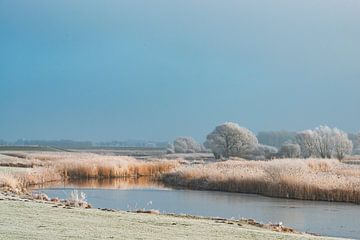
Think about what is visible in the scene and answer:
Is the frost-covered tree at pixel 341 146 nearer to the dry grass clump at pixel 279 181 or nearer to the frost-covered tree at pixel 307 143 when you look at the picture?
the frost-covered tree at pixel 307 143

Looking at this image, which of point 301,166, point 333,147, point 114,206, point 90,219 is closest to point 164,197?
point 114,206

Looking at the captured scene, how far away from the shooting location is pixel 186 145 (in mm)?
130750

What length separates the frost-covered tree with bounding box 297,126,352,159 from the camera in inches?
3017

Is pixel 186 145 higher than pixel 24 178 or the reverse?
higher

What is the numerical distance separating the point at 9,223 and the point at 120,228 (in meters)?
2.75

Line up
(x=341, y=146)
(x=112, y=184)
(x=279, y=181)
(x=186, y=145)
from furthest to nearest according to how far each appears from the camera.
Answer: (x=186, y=145) → (x=341, y=146) → (x=112, y=184) → (x=279, y=181)

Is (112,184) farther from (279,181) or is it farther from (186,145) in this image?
(186,145)

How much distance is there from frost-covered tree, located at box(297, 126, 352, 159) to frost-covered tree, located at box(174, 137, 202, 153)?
45525 mm

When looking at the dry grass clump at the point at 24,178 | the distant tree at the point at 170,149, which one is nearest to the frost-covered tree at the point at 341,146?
the dry grass clump at the point at 24,178

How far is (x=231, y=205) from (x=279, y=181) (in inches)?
253

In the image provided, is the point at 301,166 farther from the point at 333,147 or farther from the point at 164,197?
the point at 333,147

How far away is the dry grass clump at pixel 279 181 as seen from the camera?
31.1m

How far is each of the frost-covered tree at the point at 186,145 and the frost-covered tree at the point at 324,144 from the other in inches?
1792

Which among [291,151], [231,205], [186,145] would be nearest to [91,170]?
[231,205]
